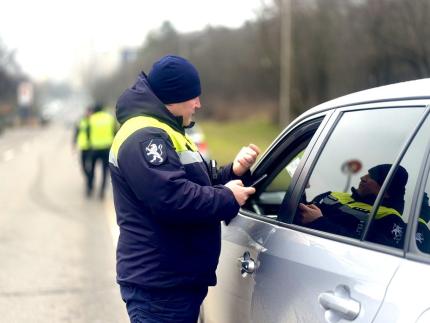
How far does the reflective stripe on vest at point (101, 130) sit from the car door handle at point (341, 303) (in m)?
10.5

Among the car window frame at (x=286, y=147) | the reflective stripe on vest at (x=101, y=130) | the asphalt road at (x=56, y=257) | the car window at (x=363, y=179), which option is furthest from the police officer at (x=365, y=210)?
the reflective stripe on vest at (x=101, y=130)

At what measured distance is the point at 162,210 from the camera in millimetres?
2729

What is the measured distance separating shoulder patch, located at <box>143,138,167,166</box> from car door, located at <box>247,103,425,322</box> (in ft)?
1.83

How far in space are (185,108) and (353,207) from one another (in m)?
0.82

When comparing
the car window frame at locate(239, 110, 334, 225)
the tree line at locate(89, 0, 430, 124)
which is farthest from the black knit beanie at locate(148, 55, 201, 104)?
the tree line at locate(89, 0, 430, 124)

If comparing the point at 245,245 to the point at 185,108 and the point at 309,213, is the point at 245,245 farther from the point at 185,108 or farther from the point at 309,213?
the point at 185,108

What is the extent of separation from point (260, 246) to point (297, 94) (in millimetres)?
34738

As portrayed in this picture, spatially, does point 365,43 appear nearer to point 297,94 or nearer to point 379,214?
point 297,94

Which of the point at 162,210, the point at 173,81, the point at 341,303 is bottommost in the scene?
the point at 341,303

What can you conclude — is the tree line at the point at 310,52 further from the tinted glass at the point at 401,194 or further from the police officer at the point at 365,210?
the tinted glass at the point at 401,194

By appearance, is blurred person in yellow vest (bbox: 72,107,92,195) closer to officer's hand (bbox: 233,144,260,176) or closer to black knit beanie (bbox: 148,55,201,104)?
officer's hand (bbox: 233,144,260,176)

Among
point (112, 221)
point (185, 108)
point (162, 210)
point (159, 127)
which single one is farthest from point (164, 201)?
point (112, 221)

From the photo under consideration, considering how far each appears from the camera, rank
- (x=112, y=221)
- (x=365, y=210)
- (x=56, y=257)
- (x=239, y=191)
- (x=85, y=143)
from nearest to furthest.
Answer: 1. (x=365, y=210)
2. (x=239, y=191)
3. (x=56, y=257)
4. (x=112, y=221)
5. (x=85, y=143)

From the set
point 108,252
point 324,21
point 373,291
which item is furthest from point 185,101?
point 324,21
